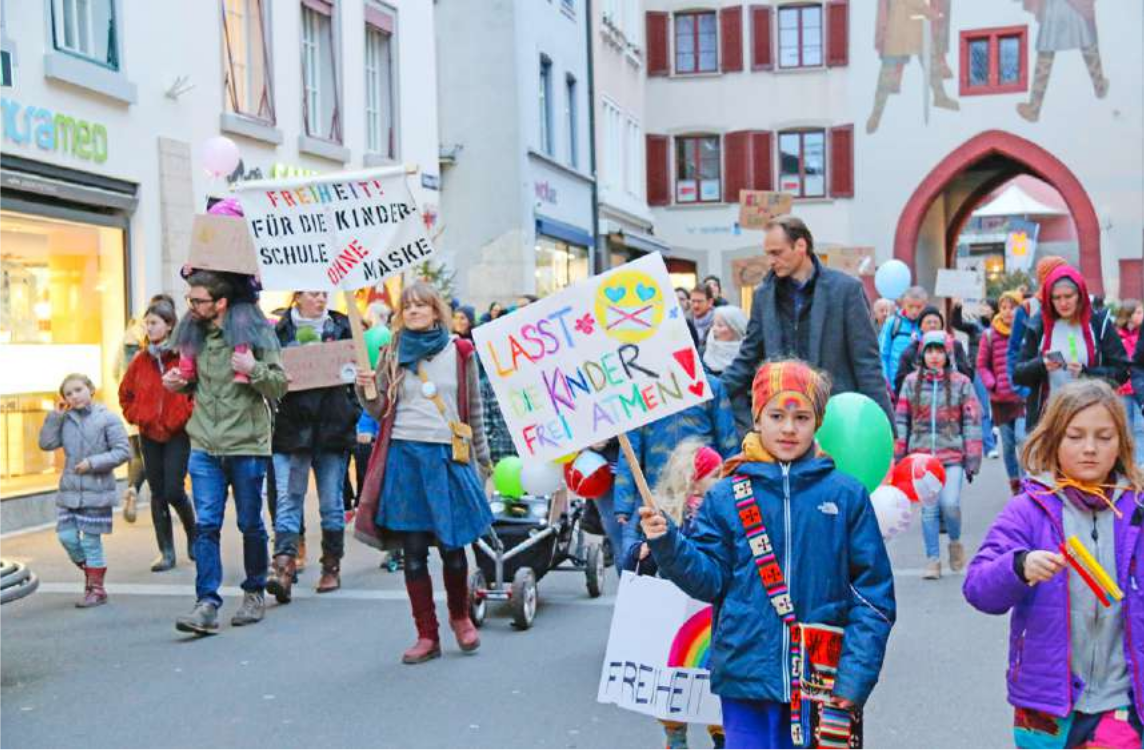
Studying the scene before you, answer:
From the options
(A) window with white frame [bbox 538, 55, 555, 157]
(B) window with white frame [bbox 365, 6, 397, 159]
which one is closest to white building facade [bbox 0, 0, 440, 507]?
(B) window with white frame [bbox 365, 6, 397, 159]

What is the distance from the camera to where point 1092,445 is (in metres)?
4.27

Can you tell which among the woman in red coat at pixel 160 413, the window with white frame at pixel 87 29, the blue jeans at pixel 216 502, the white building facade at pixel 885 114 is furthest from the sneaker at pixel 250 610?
the white building facade at pixel 885 114

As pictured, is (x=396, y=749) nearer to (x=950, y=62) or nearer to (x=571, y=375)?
(x=571, y=375)

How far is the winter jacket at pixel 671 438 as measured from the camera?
6.99 m

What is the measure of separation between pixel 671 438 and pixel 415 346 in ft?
5.17

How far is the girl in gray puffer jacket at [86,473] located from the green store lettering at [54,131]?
13.7 ft

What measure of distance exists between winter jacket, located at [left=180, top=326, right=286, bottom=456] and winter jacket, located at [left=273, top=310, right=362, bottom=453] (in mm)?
1304

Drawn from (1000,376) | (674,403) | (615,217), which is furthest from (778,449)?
(615,217)

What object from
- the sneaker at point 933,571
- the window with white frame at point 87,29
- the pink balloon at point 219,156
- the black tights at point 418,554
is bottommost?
the sneaker at point 933,571

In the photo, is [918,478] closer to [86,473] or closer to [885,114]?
[86,473]

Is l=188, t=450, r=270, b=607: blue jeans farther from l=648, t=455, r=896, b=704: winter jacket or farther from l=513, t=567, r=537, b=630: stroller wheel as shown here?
l=648, t=455, r=896, b=704: winter jacket

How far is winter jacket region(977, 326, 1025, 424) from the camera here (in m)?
14.2

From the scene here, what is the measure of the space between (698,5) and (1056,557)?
38959mm

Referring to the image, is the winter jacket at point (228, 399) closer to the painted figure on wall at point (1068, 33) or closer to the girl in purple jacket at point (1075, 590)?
the girl in purple jacket at point (1075, 590)
